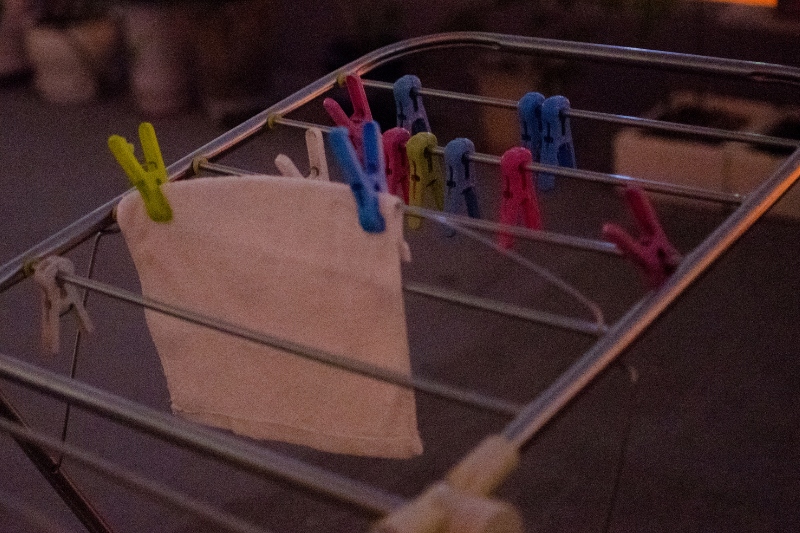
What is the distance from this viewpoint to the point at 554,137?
1.04 meters

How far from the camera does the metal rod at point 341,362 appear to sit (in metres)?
0.66

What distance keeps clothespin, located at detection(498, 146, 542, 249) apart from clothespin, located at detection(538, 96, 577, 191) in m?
0.05

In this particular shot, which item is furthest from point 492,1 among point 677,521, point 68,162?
point 677,521

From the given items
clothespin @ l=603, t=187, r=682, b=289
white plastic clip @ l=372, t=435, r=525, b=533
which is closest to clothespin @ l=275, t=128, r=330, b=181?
clothespin @ l=603, t=187, r=682, b=289

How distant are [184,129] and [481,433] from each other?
182 cm

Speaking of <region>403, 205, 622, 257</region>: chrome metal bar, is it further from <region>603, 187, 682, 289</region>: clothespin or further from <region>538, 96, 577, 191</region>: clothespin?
<region>538, 96, 577, 191</region>: clothespin

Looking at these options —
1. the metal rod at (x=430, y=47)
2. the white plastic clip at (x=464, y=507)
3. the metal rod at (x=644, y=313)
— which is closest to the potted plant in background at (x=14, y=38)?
the metal rod at (x=430, y=47)

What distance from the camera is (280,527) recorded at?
158 centimetres

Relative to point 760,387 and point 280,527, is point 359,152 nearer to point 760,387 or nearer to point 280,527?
point 280,527

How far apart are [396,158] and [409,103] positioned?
11 cm

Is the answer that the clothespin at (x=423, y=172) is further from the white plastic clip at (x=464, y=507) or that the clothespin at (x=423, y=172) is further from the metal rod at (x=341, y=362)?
the white plastic clip at (x=464, y=507)

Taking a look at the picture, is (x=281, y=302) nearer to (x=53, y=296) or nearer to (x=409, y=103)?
(x=53, y=296)

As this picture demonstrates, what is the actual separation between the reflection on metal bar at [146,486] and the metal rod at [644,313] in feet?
0.59

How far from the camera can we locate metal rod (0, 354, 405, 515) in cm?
57
